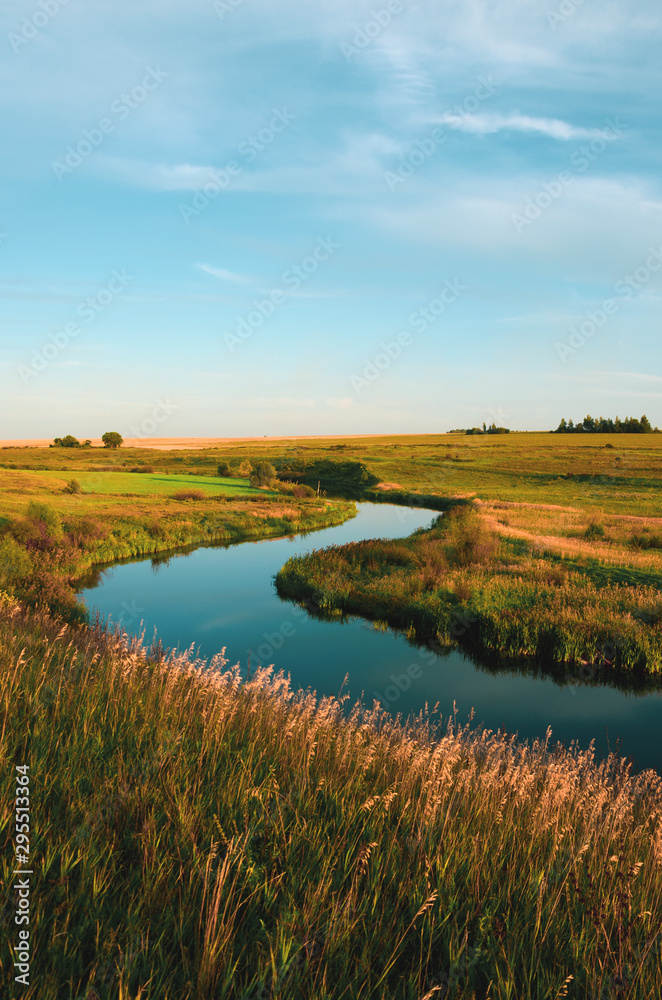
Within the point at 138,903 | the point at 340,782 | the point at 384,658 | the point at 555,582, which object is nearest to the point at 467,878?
the point at 340,782

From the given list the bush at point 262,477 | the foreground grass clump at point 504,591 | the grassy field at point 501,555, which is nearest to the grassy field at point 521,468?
the grassy field at point 501,555

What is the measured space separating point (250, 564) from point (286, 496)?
26.7 metres

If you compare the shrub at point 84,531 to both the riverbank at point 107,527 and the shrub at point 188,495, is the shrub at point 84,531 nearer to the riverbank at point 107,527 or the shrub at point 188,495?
the riverbank at point 107,527

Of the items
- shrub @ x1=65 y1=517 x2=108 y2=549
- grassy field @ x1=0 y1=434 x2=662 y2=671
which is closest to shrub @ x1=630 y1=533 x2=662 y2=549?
grassy field @ x1=0 y1=434 x2=662 y2=671

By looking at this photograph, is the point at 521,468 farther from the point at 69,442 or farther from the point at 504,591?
the point at 69,442

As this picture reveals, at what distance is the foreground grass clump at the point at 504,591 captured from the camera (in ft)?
56.5

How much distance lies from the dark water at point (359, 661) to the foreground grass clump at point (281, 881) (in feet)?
18.3

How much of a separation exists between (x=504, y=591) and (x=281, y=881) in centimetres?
1884

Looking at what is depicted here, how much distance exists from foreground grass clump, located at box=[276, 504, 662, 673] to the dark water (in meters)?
1.05

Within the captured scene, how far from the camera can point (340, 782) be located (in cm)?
461

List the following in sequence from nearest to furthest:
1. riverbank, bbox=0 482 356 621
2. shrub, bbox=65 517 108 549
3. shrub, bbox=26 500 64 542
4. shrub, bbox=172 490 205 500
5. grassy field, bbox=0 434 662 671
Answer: grassy field, bbox=0 434 662 671 → riverbank, bbox=0 482 356 621 → shrub, bbox=26 500 64 542 → shrub, bbox=65 517 108 549 → shrub, bbox=172 490 205 500

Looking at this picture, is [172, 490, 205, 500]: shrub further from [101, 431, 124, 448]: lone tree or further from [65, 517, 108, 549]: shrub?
[101, 431, 124, 448]: lone tree

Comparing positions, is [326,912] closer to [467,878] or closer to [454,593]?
[467,878]

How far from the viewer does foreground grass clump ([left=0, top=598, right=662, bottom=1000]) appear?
2.61 metres
